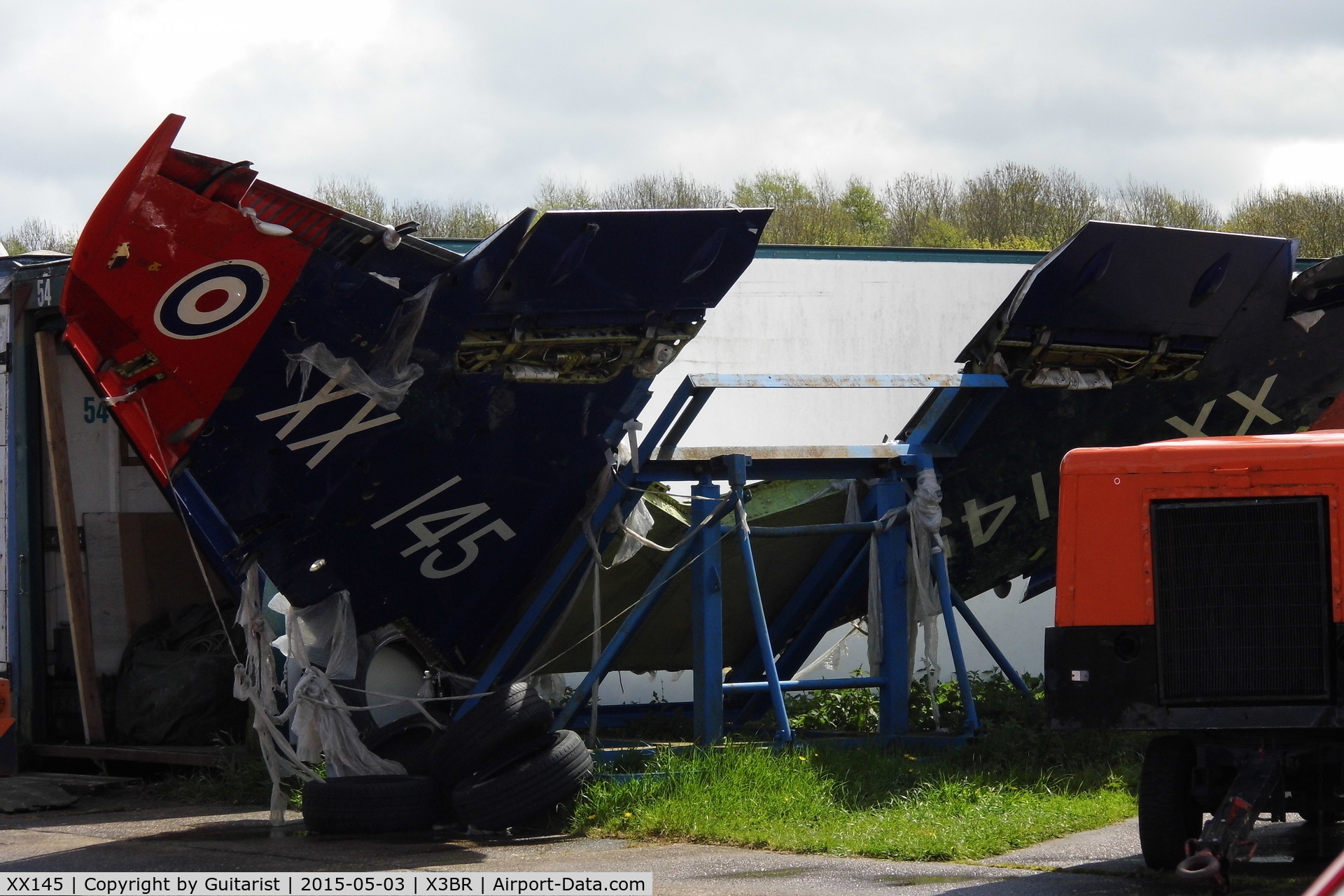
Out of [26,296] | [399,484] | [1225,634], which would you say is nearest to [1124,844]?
[1225,634]

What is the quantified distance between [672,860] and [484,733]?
1.48 m

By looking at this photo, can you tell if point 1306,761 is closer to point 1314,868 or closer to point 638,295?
point 1314,868

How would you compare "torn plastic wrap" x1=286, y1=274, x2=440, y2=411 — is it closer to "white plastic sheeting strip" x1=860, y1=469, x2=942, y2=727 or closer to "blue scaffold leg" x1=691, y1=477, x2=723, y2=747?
"blue scaffold leg" x1=691, y1=477, x2=723, y2=747

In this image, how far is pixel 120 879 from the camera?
557 cm

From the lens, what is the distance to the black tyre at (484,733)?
690 cm

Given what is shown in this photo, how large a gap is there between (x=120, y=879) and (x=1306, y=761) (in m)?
4.51

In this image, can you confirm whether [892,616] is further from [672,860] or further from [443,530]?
[672,860]

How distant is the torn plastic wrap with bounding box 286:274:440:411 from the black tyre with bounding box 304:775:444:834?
1.85 meters

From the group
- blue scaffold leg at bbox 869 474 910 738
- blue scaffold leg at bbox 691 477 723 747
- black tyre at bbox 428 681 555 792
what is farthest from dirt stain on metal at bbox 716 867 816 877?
blue scaffold leg at bbox 869 474 910 738

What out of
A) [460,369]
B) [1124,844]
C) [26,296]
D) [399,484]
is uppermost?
[26,296]

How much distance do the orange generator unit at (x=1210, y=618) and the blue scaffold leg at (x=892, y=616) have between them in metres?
3.05

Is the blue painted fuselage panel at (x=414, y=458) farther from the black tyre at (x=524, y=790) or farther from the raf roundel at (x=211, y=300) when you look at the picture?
the black tyre at (x=524, y=790)

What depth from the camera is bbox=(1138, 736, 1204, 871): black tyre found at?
16.7 ft

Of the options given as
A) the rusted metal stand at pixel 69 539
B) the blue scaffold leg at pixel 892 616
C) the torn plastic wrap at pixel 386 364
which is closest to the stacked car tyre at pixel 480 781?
the torn plastic wrap at pixel 386 364
